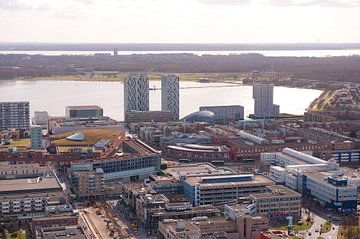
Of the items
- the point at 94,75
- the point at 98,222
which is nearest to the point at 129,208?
the point at 98,222

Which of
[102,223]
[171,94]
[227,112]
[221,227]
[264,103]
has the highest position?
[171,94]

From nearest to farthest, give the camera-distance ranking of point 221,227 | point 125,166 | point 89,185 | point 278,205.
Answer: point 221,227 → point 278,205 → point 89,185 → point 125,166

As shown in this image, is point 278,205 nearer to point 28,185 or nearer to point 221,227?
point 221,227

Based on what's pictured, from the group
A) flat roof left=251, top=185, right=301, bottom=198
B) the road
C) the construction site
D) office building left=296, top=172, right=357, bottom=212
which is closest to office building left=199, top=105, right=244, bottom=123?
office building left=296, top=172, right=357, bottom=212

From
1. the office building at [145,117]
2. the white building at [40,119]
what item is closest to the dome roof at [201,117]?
the office building at [145,117]

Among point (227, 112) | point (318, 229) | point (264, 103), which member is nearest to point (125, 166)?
point (318, 229)

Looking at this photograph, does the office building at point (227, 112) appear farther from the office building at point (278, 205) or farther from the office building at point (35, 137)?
the office building at point (278, 205)
